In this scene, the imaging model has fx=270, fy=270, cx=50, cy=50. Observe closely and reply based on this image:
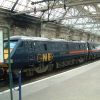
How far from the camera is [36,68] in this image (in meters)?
18.6

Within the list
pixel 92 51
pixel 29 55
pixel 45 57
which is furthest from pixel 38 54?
pixel 92 51

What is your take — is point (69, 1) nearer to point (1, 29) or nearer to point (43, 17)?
point (43, 17)

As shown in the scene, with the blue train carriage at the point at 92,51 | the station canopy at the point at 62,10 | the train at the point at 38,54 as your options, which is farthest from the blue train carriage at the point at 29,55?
the blue train carriage at the point at 92,51

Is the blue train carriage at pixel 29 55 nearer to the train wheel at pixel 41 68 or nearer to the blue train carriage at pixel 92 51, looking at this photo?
the train wheel at pixel 41 68

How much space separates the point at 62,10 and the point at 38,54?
20550mm

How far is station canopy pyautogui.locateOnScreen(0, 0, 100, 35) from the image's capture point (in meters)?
26.6

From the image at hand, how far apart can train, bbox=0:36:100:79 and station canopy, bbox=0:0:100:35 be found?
3.15 metres

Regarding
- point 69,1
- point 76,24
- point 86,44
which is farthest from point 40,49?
point 76,24

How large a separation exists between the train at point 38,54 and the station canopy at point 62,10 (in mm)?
3154

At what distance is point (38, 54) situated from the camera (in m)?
18.4

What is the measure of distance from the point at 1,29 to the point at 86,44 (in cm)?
2709

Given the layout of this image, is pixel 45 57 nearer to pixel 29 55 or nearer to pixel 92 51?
pixel 29 55

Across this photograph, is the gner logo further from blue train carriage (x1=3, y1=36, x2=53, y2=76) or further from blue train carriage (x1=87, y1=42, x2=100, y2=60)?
blue train carriage (x1=87, y1=42, x2=100, y2=60)

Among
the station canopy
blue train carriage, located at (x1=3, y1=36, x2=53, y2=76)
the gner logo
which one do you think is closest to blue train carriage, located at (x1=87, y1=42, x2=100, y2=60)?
the station canopy
